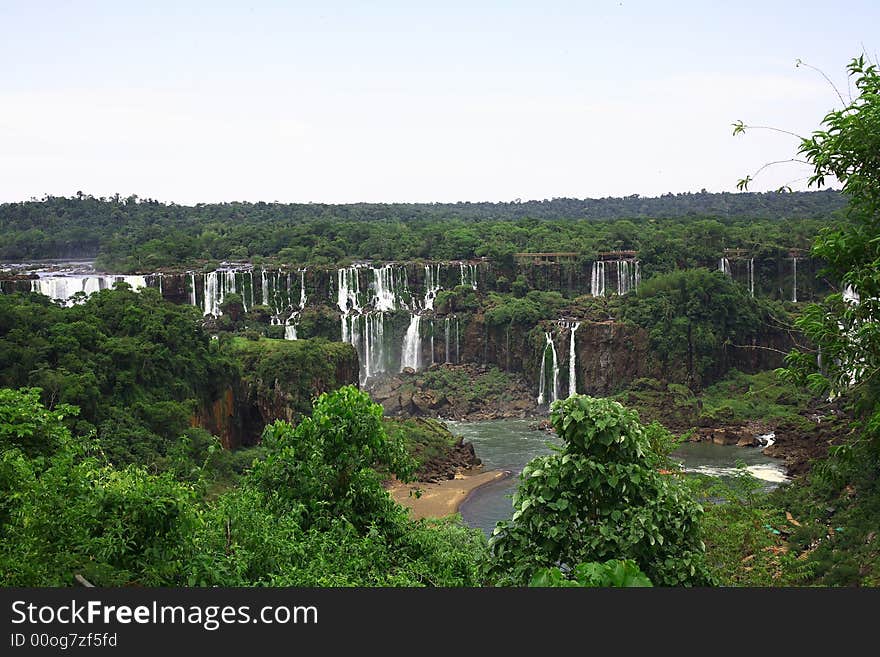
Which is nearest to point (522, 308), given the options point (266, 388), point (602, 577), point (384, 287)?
point (384, 287)

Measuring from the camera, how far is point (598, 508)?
26.9 feet

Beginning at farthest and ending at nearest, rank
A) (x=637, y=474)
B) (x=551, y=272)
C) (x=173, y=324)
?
(x=551, y=272) → (x=173, y=324) → (x=637, y=474)

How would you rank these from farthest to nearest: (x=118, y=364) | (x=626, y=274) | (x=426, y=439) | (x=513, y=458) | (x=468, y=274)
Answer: (x=626, y=274)
(x=468, y=274)
(x=513, y=458)
(x=426, y=439)
(x=118, y=364)

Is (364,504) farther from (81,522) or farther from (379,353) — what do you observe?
(379,353)

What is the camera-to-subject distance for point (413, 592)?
19.1 ft

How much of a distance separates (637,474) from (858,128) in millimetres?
4142

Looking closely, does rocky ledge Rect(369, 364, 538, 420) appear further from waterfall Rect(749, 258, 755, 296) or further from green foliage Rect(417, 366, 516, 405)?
waterfall Rect(749, 258, 755, 296)

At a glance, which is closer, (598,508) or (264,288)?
(598,508)

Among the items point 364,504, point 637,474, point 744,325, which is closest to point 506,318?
point 744,325

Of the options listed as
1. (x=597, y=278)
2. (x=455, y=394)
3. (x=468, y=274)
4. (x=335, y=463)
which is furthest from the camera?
(x=597, y=278)

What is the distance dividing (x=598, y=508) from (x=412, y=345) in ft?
155

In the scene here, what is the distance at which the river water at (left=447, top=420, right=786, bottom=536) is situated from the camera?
3062 cm

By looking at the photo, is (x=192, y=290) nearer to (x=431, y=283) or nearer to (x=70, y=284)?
(x=70, y=284)

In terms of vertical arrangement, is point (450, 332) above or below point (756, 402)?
above
